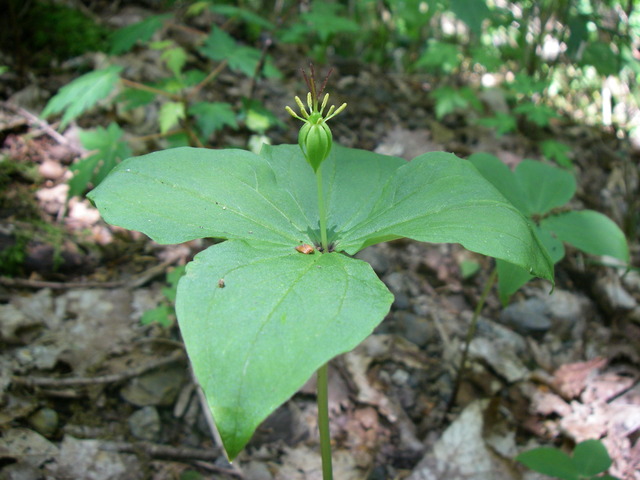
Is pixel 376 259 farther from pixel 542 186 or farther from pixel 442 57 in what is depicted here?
pixel 442 57

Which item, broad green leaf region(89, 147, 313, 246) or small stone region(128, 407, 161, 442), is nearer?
broad green leaf region(89, 147, 313, 246)

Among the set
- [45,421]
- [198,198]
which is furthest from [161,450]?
[198,198]

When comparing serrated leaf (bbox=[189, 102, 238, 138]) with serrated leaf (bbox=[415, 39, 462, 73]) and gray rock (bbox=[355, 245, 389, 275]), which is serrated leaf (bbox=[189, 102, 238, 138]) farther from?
serrated leaf (bbox=[415, 39, 462, 73])

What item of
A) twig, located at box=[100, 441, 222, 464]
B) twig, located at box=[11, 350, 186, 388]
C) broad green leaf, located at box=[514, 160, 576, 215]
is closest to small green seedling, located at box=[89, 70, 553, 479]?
twig, located at box=[100, 441, 222, 464]

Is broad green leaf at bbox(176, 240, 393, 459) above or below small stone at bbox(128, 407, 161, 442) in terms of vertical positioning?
above

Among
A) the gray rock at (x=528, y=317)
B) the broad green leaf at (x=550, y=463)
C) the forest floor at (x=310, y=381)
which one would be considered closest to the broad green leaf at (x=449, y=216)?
the broad green leaf at (x=550, y=463)

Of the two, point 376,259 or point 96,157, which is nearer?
point 96,157

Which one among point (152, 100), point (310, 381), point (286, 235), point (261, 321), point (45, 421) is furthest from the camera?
point (152, 100)
